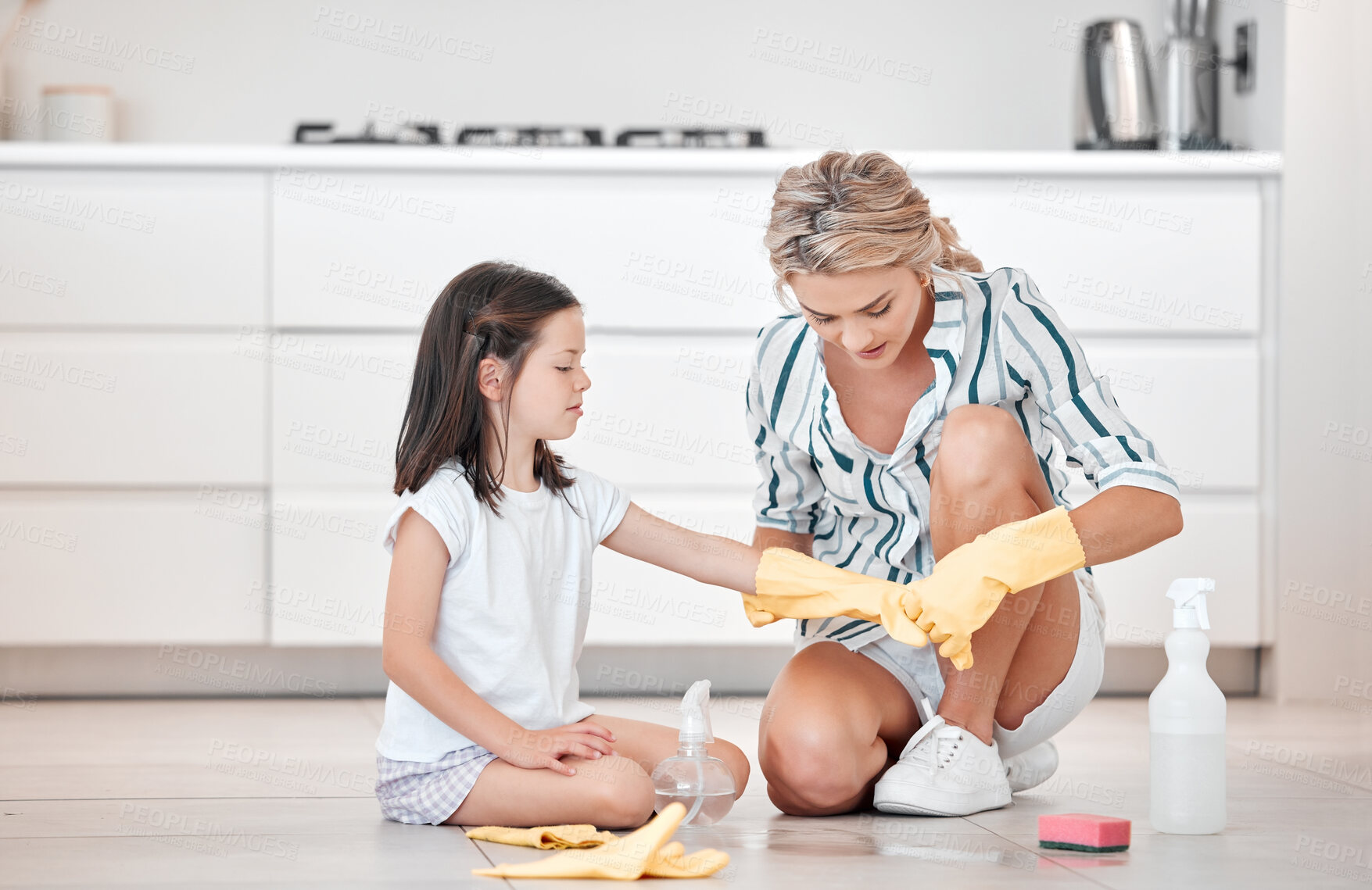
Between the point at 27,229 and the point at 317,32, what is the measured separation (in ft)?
2.30

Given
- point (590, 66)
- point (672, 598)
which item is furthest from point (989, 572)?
point (590, 66)

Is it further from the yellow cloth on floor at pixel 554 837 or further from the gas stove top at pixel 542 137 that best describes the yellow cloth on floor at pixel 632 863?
the gas stove top at pixel 542 137

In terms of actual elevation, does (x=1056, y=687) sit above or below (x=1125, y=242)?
below

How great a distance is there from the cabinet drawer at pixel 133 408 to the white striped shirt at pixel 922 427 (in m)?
0.97

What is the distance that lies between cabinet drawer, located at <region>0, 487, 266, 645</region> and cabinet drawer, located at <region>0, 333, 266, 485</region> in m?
0.04

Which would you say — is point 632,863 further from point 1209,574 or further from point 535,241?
point 1209,574

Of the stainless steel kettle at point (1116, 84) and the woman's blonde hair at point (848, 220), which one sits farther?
the stainless steel kettle at point (1116, 84)

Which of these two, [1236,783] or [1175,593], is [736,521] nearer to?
[1236,783]

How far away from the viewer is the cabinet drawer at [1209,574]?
7.25ft

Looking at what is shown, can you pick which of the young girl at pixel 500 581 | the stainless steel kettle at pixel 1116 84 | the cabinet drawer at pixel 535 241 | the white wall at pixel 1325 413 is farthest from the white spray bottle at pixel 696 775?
the stainless steel kettle at pixel 1116 84

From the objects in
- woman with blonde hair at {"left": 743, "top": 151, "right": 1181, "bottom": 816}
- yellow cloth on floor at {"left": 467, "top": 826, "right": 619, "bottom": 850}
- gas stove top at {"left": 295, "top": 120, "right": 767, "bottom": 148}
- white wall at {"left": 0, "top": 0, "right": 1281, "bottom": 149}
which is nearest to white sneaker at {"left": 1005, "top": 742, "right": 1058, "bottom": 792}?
woman with blonde hair at {"left": 743, "top": 151, "right": 1181, "bottom": 816}

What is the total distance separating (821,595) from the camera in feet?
4.32

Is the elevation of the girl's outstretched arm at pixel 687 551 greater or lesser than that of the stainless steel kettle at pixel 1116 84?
lesser

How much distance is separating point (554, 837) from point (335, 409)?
43.7 inches
